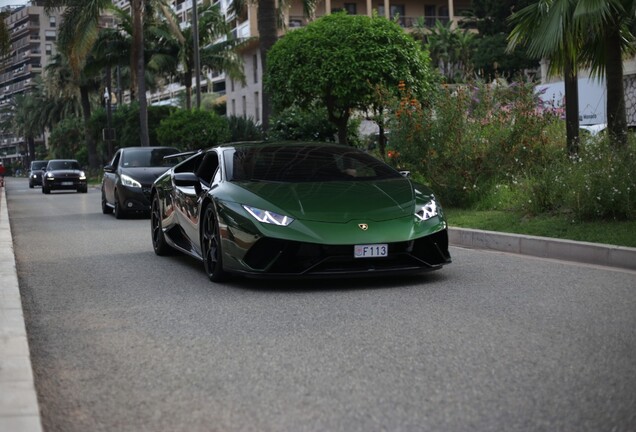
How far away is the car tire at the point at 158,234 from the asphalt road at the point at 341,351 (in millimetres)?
1829

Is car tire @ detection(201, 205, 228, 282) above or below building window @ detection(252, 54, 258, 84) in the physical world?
below

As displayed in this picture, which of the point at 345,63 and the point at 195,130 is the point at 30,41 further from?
the point at 345,63

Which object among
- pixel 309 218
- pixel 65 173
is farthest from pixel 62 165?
pixel 309 218

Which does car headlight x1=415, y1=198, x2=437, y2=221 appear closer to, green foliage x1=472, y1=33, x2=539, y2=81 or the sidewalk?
the sidewalk

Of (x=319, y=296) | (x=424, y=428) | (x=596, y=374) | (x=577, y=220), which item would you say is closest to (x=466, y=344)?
(x=596, y=374)

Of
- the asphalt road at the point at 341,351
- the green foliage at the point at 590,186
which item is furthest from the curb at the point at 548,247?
the green foliage at the point at 590,186

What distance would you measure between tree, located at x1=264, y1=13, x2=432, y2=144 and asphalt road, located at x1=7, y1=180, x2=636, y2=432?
508 inches

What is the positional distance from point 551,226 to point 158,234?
4793 millimetres

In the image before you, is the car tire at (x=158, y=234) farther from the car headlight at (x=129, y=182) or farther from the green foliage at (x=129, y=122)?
the green foliage at (x=129, y=122)

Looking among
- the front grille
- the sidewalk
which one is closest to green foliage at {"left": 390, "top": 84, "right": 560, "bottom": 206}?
the front grille

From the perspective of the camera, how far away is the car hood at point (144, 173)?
2009 centimetres

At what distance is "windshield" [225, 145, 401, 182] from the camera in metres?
9.52

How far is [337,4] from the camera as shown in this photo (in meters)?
72.2

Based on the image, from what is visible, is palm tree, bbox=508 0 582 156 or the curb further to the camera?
palm tree, bbox=508 0 582 156
